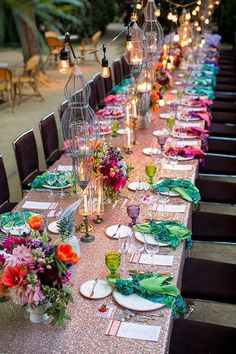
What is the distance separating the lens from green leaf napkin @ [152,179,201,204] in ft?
11.0

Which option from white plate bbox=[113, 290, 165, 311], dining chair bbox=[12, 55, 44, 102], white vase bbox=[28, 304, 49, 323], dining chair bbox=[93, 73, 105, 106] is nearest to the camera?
white vase bbox=[28, 304, 49, 323]

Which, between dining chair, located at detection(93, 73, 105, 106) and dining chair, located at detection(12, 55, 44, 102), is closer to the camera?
dining chair, located at detection(93, 73, 105, 106)

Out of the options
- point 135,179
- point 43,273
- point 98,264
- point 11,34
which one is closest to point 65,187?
point 135,179

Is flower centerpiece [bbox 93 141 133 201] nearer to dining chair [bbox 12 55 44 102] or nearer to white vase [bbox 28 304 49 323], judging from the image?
white vase [bbox 28 304 49 323]

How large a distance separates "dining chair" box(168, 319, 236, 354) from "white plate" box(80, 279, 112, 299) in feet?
1.47

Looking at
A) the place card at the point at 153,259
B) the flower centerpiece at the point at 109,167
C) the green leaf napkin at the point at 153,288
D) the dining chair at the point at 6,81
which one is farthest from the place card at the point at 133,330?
the dining chair at the point at 6,81

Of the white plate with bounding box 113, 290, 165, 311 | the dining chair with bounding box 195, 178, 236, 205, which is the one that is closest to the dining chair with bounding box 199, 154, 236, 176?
the dining chair with bounding box 195, 178, 236, 205

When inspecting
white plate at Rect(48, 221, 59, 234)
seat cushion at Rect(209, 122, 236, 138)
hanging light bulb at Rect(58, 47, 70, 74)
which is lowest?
seat cushion at Rect(209, 122, 236, 138)

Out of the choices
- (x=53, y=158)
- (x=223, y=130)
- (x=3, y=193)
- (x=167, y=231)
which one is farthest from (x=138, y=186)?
(x=223, y=130)

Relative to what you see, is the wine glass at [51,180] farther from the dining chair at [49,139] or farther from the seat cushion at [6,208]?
the dining chair at [49,139]

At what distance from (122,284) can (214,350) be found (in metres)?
0.58

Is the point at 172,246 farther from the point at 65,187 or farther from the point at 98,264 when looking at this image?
the point at 65,187

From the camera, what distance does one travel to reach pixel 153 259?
2668mm

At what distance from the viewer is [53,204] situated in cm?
337
